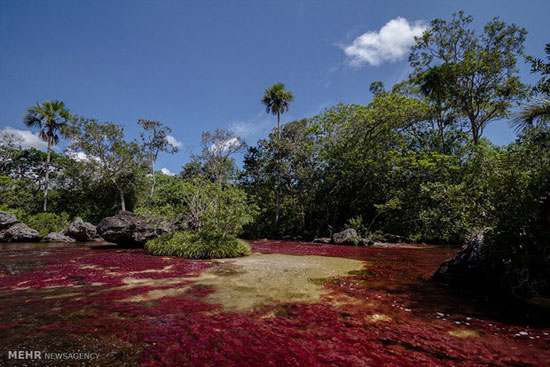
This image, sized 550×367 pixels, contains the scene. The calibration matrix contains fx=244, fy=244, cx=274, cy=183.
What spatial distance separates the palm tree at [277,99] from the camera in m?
29.0

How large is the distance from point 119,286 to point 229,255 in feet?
18.7

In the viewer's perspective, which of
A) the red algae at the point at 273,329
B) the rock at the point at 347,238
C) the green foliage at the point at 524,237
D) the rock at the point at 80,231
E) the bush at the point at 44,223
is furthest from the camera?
the bush at the point at 44,223

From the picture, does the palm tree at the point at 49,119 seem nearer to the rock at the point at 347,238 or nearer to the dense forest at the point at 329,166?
the dense forest at the point at 329,166

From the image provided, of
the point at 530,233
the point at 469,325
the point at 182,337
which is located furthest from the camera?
the point at 530,233

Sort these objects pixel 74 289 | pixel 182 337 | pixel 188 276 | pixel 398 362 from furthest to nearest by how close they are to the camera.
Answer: pixel 188 276
pixel 74 289
pixel 182 337
pixel 398 362

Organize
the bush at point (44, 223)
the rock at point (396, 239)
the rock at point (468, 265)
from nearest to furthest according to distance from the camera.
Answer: the rock at point (468, 265) → the rock at point (396, 239) → the bush at point (44, 223)

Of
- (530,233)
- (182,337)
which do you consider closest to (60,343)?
(182,337)

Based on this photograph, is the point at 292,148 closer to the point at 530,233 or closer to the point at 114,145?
the point at 114,145

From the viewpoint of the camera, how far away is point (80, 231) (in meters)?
19.7

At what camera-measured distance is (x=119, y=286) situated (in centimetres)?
563

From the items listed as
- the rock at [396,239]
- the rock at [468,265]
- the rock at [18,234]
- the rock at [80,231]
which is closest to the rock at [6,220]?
the rock at [18,234]

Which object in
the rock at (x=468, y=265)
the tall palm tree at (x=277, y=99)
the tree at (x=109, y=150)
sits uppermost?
the tall palm tree at (x=277, y=99)

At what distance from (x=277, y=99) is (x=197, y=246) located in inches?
888

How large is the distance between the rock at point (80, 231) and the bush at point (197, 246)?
11704 millimetres
